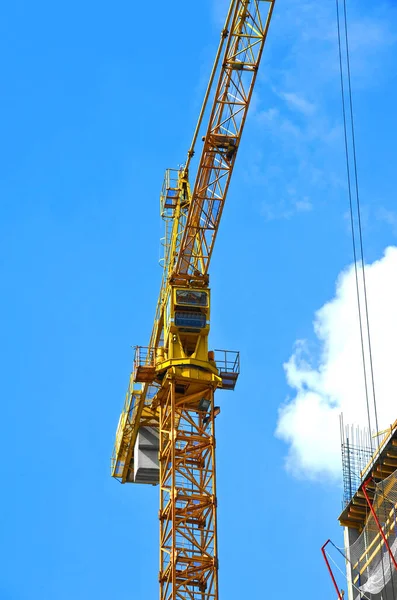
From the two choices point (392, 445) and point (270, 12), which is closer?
point (392, 445)

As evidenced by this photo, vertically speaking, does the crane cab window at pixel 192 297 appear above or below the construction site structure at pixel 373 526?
above

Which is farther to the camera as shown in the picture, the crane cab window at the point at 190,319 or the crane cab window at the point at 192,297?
the crane cab window at the point at 192,297

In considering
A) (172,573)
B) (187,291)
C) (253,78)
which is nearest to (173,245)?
(187,291)

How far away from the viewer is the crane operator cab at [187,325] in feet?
244

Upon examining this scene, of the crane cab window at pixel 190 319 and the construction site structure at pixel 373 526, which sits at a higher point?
the crane cab window at pixel 190 319

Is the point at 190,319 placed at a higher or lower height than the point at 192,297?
lower

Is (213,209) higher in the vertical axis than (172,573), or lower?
higher

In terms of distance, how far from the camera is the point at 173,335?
245ft

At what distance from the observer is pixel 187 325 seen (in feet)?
244

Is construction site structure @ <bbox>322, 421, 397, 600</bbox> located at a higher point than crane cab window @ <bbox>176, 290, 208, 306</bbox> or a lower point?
lower

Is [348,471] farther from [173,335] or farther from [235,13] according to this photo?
[235,13]

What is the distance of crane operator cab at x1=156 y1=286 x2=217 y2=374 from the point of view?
7438cm

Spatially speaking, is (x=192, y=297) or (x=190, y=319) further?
(x=192, y=297)

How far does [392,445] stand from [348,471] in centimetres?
554
